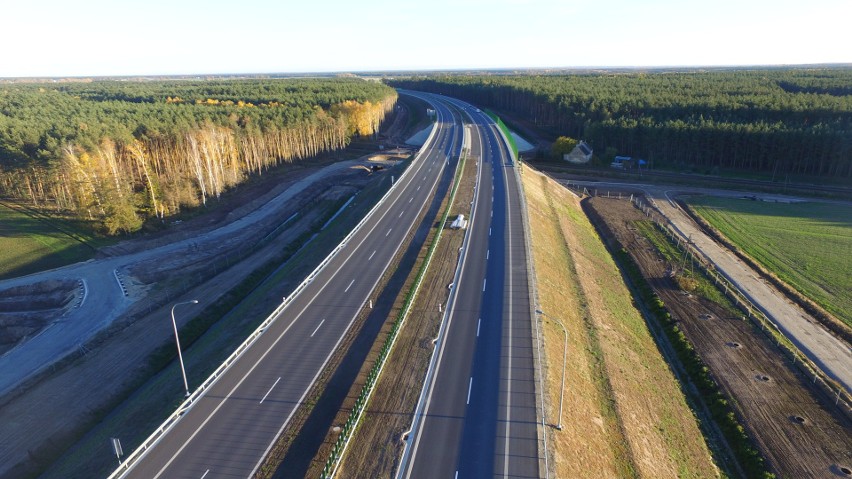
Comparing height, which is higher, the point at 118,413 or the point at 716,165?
the point at 716,165

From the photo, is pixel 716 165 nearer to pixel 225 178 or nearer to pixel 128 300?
pixel 225 178

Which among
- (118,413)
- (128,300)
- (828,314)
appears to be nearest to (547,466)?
(118,413)

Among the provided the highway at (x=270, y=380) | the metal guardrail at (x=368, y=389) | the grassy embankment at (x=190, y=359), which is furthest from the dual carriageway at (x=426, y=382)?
the grassy embankment at (x=190, y=359)

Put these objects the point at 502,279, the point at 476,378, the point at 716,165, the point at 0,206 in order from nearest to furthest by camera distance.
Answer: the point at 476,378
the point at 502,279
the point at 0,206
the point at 716,165

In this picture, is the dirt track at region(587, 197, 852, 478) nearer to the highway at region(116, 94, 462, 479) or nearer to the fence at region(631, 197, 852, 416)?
the fence at region(631, 197, 852, 416)

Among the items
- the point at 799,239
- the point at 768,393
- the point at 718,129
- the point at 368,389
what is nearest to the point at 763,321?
the point at 768,393

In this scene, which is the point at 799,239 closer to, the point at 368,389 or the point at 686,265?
the point at 686,265

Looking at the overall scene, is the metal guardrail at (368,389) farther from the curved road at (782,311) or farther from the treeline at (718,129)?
the treeline at (718,129)
